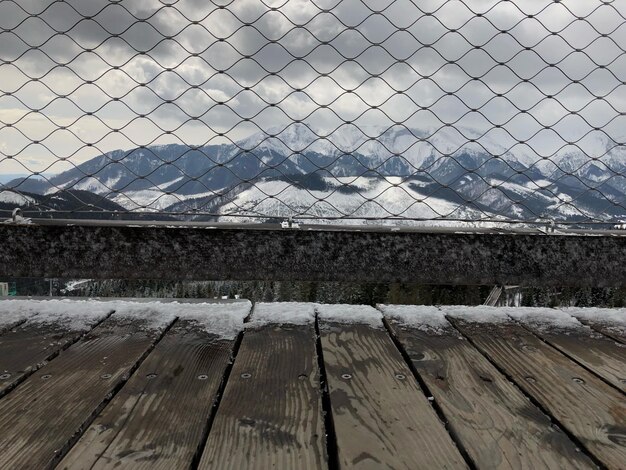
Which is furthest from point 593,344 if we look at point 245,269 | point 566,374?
point 245,269

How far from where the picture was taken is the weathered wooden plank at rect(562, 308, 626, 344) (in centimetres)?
241

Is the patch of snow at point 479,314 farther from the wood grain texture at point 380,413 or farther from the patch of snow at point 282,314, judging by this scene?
the patch of snow at point 282,314

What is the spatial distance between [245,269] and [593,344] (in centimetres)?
148

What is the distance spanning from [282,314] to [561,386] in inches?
46.0

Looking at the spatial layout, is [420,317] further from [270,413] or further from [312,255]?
[270,413]

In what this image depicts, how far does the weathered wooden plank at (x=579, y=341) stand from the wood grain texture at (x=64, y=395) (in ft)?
5.24

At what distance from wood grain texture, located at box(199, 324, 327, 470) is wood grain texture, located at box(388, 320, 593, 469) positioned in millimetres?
374

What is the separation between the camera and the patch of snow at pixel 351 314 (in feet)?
7.94

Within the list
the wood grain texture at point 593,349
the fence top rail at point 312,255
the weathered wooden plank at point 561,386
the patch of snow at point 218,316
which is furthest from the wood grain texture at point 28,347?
the wood grain texture at point 593,349

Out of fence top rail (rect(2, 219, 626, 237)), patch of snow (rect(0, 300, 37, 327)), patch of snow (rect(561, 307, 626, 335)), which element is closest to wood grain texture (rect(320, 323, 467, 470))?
fence top rail (rect(2, 219, 626, 237))

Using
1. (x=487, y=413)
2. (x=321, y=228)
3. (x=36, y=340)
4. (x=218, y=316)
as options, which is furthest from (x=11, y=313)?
(x=487, y=413)

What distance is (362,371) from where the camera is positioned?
6.08 ft

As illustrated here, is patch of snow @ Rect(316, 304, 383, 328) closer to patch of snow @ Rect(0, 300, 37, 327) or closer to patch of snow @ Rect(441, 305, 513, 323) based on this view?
patch of snow @ Rect(441, 305, 513, 323)

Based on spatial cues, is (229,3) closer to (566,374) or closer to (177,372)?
(177,372)
